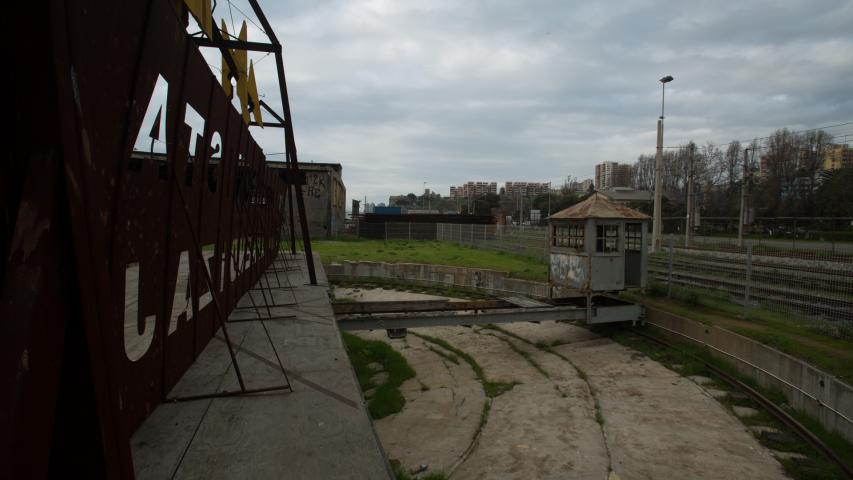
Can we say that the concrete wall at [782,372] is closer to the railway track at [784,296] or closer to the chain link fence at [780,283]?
the chain link fence at [780,283]

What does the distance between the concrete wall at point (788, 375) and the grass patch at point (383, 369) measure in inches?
240

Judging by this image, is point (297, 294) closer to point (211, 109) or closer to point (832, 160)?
point (211, 109)

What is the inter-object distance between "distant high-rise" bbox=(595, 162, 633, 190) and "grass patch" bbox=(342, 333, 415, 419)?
290 feet

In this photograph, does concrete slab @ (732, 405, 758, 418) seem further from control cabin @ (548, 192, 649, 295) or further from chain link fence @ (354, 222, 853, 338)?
control cabin @ (548, 192, 649, 295)

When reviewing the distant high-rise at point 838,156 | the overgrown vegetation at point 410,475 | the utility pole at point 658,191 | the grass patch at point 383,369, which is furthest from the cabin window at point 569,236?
the distant high-rise at point 838,156

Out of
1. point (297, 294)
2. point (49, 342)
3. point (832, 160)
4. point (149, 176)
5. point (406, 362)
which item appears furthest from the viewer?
point (832, 160)

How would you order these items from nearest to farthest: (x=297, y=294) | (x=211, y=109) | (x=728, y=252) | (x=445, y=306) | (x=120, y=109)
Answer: (x=120, y=109) < (x=211, y=109) < (x=297, y=294) < (x=445, y=306) < (x=728, y=252)

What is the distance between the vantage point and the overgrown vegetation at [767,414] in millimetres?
6016

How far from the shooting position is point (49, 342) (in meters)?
1.66

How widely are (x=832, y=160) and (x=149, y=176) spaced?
181 ft

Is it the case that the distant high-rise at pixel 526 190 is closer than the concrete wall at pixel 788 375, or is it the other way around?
the concrete wall at pixel 788 375

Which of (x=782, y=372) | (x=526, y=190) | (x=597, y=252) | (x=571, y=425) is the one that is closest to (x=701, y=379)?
(x=782, y=372)

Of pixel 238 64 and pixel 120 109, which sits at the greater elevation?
pixel 238 64

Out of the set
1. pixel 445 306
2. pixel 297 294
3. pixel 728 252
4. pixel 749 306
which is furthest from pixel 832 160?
pixel 297 294
